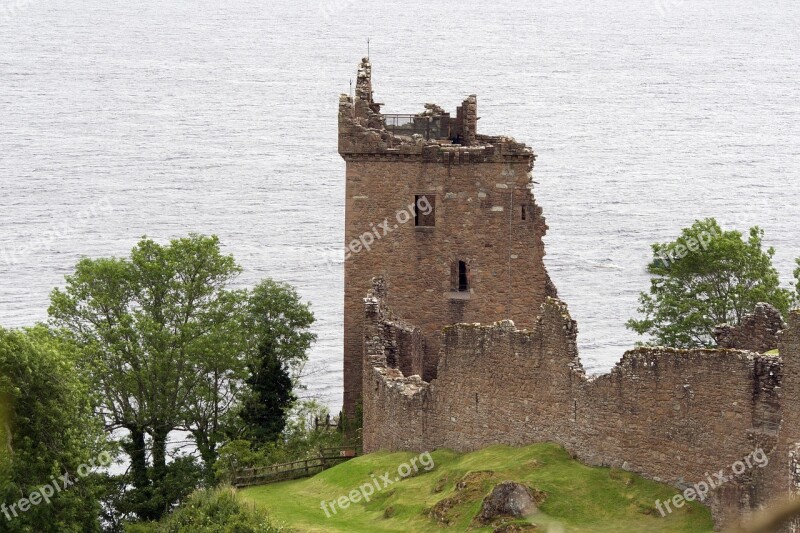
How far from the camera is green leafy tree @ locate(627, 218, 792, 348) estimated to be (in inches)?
3088

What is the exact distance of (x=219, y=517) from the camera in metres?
54.4

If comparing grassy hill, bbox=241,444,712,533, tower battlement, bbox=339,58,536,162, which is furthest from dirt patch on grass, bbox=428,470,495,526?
tower battlement, bbox=339,58,536,162

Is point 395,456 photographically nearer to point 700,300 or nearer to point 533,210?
point 533,210

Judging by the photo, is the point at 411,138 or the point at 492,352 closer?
the point at 492,352

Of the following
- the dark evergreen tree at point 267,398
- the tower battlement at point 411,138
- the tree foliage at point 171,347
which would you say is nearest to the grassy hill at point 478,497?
the tower battlement at point 411,138

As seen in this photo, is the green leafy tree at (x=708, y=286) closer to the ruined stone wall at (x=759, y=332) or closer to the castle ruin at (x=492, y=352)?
the castle ruin at (x=492, y=352)

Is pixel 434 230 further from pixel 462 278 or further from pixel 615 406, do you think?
pixel 615 406

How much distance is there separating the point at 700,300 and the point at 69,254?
74.2m

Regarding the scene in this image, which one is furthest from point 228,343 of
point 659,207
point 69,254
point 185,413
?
point 659,207

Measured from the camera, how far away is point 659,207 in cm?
15725

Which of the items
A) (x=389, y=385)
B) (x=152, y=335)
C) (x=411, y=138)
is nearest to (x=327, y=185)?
(x=152, y=335)

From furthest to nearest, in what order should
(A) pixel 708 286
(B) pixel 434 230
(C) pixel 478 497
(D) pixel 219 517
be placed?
(A) pixel 708 286
(B) pixel 434 230
(D) pixel 219 517
(C) pixel 478 497

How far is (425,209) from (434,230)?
842 millimetres

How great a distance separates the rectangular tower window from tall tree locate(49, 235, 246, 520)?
1087 cm
